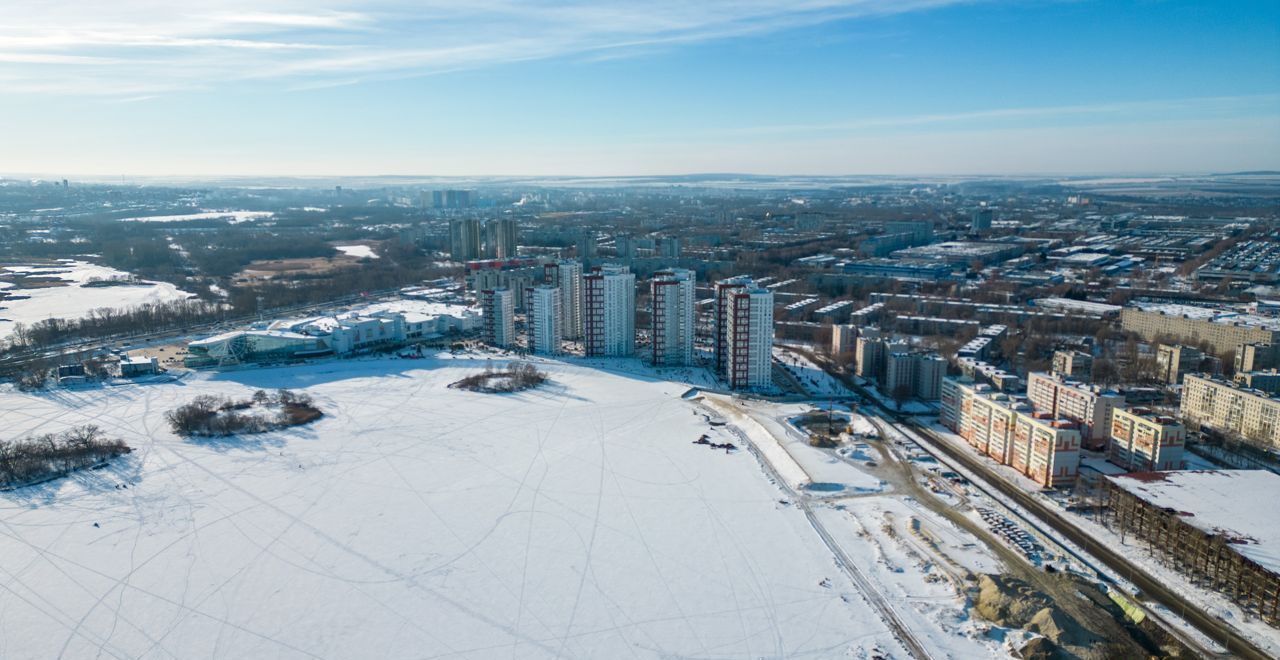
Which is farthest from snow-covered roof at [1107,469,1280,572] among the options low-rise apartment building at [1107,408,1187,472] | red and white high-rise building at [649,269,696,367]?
red and white high-rise building at [649,269,696,367]

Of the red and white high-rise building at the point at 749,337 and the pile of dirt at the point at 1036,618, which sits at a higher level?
the red and white high-rise building at the point at 749,337

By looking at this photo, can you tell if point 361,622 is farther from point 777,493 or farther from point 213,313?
point 213,313

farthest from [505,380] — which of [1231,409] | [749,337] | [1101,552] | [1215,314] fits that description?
[1215,314]

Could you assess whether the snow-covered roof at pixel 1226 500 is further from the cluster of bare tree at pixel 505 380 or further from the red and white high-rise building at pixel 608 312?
the red and white high-rise building at pixel 608 312

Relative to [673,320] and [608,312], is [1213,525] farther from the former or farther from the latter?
[608,312]

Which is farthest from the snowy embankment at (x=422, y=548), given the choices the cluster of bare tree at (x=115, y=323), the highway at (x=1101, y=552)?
the cluster of bare tree at (x=115, y=323)

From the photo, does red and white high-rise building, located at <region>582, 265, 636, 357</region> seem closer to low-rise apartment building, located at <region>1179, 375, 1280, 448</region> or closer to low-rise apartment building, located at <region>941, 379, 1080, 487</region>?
low-rise apartment building, located at <region>941, 379, 1080, 487</region>
